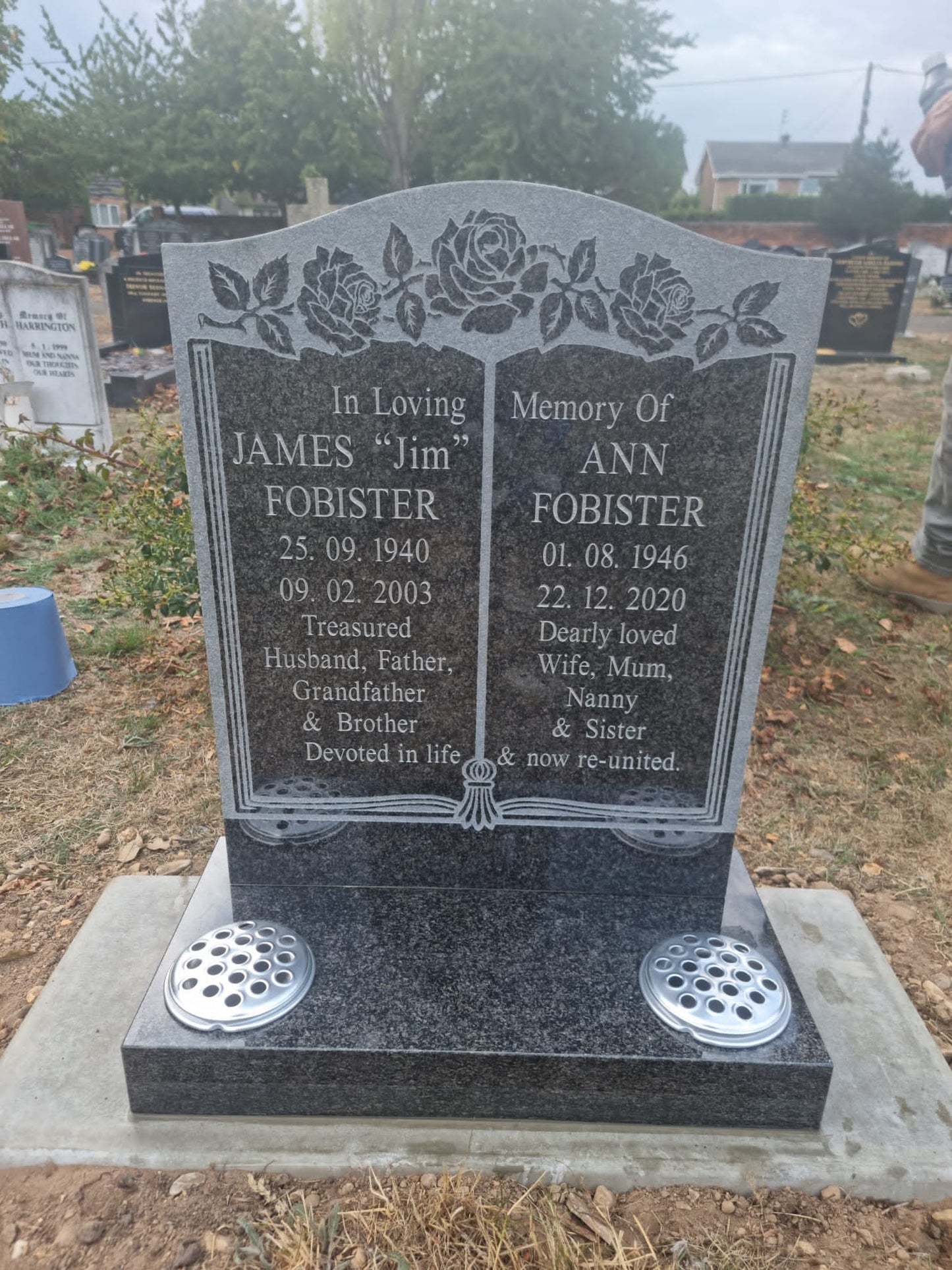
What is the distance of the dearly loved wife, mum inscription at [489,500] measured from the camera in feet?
6.58

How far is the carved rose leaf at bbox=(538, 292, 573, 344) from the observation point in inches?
79.7

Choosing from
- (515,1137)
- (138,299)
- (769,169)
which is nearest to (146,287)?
(138,299)

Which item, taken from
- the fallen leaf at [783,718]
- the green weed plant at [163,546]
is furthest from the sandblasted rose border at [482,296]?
the fallen leaf at [783,718]

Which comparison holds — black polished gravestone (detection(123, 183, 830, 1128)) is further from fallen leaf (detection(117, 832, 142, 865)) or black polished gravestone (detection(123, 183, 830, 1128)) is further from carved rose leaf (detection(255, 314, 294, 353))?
fallen leaf (detection(117, 832, 142, 865))

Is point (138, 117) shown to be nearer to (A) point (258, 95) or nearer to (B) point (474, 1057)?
(A) point (258, 95)

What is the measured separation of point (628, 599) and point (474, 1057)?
1192 millimetres

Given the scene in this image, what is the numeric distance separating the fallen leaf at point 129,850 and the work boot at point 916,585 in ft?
14.7

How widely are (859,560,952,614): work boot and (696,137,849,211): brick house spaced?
192 feet

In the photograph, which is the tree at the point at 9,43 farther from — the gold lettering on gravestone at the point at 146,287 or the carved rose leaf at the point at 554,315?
the carved rose leaf at the point at 554,315

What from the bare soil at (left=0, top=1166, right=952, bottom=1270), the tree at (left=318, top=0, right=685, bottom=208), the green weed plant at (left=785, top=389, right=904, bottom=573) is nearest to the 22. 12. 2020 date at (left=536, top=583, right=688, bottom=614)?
the bare soil at (left=0, top=1166, right=952, bottom=1270)

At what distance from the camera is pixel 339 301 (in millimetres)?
2025

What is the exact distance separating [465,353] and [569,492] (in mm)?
423

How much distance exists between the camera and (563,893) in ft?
8.55

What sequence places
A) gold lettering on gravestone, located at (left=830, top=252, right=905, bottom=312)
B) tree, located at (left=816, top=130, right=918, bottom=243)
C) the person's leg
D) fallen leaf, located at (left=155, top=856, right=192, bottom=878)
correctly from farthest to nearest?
tree, located at (left=816, top=130, right=918, bottom=243)
gold lettering on gravestone, located at (left=830, top=252, right=905, bottom=312)
the person's leg
fallen leaf, located at (left=155, top=856, right=192, bottom=878)
